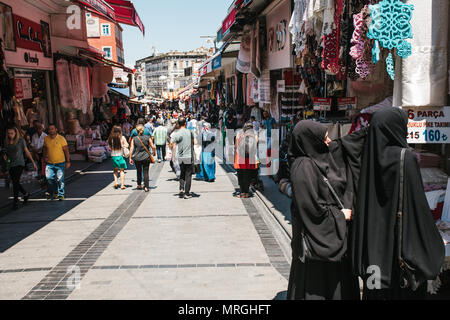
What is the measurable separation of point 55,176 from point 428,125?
7759 millimetres

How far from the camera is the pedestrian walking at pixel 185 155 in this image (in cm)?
910

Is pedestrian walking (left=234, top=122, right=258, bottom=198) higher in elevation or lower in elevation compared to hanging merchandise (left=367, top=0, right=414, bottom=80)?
lower

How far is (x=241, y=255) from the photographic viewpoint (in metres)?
5.54

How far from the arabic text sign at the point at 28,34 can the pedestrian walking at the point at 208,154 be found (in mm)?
5551

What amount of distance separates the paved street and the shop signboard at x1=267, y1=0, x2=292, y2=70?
130 inches

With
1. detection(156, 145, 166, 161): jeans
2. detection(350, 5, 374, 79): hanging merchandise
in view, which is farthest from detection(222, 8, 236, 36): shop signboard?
detection(350, 5, 374, 79): hanging merchandise

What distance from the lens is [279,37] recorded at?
32.6 ft

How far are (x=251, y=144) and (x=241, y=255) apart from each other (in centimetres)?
380

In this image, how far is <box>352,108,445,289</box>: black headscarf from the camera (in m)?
2.78

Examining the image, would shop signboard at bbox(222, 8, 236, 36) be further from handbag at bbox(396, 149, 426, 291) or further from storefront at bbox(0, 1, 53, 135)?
handbag at bbox(396, 149, 426, 291)

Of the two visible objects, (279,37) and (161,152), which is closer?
(279,37)

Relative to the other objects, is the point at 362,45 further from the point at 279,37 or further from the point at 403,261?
the point at 279,37

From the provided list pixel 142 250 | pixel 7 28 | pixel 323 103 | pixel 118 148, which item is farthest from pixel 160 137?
pixel 142 250

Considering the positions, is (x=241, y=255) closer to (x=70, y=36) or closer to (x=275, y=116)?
(x=275, y=116)
